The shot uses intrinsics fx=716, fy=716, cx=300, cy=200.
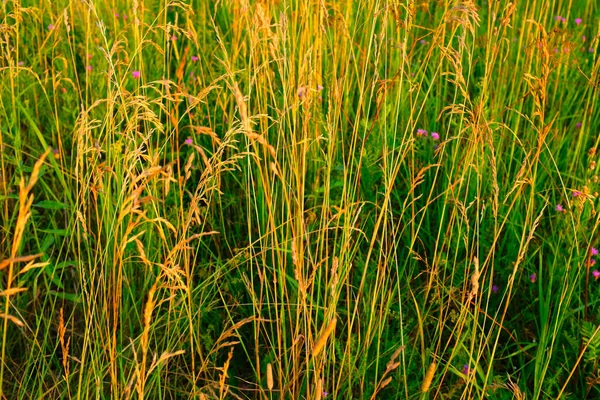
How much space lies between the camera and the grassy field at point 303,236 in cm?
161

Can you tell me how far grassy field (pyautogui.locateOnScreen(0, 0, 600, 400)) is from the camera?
5.28ft

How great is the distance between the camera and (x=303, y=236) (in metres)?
1.63

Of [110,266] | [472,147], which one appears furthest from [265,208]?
[472,147]

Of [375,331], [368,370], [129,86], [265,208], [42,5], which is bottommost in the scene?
[368,370]

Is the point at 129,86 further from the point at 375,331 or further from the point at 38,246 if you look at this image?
the point at 375,331

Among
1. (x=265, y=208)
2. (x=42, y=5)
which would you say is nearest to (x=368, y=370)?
(x=265, y=208)

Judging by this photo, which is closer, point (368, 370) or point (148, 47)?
point (368, 370)

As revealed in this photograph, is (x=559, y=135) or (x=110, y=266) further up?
(x=559, y=135)

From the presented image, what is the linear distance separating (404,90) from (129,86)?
93cm

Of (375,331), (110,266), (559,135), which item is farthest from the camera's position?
(559,135)

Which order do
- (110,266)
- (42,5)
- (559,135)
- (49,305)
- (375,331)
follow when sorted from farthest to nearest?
(42,5) → (559,135) → (49,305) → (110,266) → (375,331)

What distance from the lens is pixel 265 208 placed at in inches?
80.6

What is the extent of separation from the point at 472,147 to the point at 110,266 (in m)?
0.97

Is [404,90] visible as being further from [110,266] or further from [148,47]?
[110,266]
